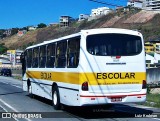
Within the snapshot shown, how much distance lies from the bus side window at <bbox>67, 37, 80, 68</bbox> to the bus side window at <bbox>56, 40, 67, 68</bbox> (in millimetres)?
457

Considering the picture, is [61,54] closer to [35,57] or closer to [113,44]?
[113,44]

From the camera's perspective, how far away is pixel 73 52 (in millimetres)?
13836

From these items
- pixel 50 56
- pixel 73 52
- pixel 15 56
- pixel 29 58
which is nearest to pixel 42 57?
pixel 50 56

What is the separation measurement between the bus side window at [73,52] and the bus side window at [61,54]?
46 centimetres

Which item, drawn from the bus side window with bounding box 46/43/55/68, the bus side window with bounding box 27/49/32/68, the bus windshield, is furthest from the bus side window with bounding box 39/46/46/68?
the bus windshield

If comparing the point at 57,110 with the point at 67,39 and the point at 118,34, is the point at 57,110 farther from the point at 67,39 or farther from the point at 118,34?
the point at 118,34

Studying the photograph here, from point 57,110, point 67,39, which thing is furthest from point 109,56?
point 57,110

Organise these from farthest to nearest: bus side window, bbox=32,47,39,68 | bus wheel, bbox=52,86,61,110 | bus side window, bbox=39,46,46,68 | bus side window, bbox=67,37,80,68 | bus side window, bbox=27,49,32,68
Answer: bus side window, bbox=27,49,32,68
bus side window, bbox=32,47,39,68
bus side window, bbox=39,46,46,68
bus wheel, bbox=52,86,61,110
bus side window, bbox=67,37,80,68

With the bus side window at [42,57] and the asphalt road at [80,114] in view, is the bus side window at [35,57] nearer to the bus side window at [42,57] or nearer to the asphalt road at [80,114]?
the bus side window at [42,57]

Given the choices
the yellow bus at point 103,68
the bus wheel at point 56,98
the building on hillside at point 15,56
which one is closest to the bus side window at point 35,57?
the bus wheel at point 56,98

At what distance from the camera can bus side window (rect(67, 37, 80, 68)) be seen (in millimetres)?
13392

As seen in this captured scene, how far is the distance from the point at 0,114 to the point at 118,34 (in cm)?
484

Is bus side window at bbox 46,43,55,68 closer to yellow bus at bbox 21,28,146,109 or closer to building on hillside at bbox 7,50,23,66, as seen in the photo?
yellow bus at bbox 21,28,146,109

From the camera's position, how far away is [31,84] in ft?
68.8
